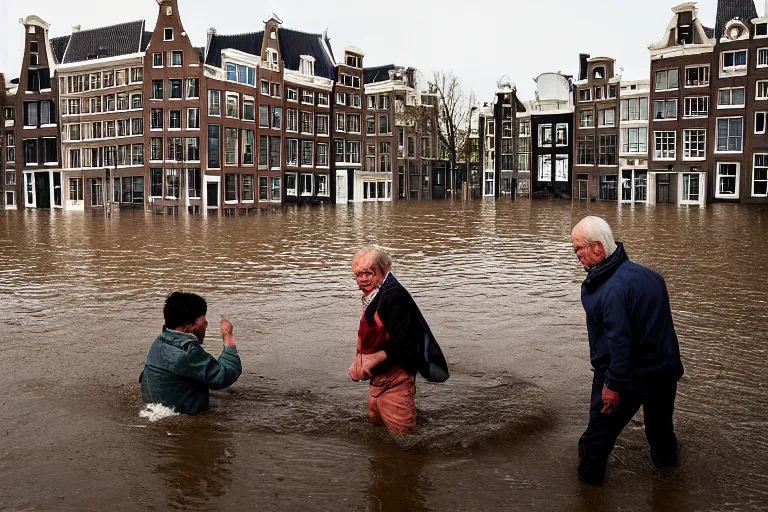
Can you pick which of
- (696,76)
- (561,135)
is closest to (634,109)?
(696,76)

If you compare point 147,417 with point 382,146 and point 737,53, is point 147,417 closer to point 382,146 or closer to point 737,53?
point 737,53

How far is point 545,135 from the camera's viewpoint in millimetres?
78438

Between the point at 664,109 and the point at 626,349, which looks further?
the point at 664,109

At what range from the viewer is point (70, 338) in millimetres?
9648

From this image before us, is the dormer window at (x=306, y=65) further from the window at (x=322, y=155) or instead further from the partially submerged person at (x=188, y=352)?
the partially submerged person at (x=188, y=352)

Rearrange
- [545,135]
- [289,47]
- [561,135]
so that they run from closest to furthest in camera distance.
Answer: [289,47]
[561,135]
[545,135]

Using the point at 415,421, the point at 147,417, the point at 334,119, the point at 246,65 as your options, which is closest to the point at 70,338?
the point at 147,417

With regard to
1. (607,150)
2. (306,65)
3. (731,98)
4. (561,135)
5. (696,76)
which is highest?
(306,65)

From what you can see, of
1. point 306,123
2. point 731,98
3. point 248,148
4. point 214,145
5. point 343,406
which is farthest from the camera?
point 306,123

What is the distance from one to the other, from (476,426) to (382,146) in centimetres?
7048

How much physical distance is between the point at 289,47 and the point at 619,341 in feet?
205

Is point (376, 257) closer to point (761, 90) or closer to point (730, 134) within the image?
point (761, 90)

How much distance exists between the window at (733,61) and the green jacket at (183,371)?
58.8m

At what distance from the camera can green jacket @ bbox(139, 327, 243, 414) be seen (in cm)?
598
